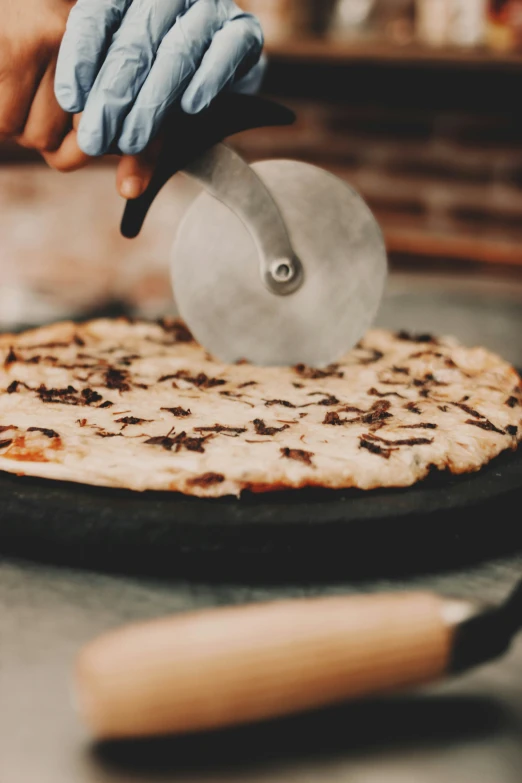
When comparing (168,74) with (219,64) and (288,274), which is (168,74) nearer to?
(219,64)

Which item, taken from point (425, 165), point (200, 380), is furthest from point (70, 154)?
point (425, 165)

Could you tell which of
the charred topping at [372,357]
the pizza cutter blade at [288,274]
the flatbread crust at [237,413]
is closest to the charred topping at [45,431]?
the flatbread crust at [237,413]

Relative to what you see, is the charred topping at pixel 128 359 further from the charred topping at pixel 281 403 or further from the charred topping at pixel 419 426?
the charred topping at pixel 419 426

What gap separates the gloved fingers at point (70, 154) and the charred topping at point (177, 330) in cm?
42

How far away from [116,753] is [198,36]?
1.04 metres

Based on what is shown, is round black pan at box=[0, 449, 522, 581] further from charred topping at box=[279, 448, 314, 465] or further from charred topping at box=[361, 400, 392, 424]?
charred topping at box=[361, 400, 392, 424]

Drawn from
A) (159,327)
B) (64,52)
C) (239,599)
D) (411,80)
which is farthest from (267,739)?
(411,80)

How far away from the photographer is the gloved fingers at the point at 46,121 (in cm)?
137

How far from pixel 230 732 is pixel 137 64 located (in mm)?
972

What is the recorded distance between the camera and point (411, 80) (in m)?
3.75

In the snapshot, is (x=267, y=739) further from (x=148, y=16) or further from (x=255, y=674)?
(x=148, y=16)

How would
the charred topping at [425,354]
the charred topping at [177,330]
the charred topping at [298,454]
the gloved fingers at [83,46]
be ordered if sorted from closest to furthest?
the charred topping at [298,454] → the gloved fingers at [83,46] → the charred topping at [425,354] → the charred topping at [177,330]

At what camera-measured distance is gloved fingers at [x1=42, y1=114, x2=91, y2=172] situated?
4.62 feet

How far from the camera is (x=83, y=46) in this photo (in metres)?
1.26
